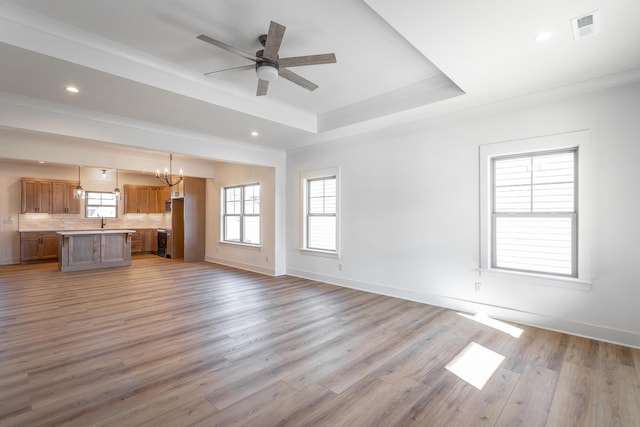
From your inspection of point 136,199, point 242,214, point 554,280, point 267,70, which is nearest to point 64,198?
point 136,199

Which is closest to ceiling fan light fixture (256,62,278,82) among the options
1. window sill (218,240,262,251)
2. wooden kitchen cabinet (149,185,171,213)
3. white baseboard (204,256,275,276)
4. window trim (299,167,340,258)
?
window trim (299,167,340,258)

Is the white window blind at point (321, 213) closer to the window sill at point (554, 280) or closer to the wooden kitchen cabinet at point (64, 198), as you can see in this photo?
the window sill at point (554, 280)

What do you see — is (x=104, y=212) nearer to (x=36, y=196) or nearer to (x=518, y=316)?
(x=36, y=196)

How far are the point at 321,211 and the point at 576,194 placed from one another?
397 cm

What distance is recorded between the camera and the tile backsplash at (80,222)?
8672 mm

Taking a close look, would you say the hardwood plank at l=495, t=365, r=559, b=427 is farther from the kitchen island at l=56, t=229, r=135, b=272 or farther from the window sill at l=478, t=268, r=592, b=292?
the kitchen island at l=56, t=229, r=135, b=272

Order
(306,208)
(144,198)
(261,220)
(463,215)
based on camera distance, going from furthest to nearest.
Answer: (144,198) < (261,220) < (306,208) < (463,215)

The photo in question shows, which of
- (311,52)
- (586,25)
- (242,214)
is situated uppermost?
(311,52)

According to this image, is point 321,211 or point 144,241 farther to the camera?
point 144,241

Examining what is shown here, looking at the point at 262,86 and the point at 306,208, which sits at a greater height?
the point at 262,86

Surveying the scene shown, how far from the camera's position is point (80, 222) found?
9547mm

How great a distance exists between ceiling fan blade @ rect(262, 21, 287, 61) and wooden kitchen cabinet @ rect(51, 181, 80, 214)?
9.30 meters

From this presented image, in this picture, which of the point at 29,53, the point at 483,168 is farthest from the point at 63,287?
the point at 483,168

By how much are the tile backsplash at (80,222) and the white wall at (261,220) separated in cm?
245
